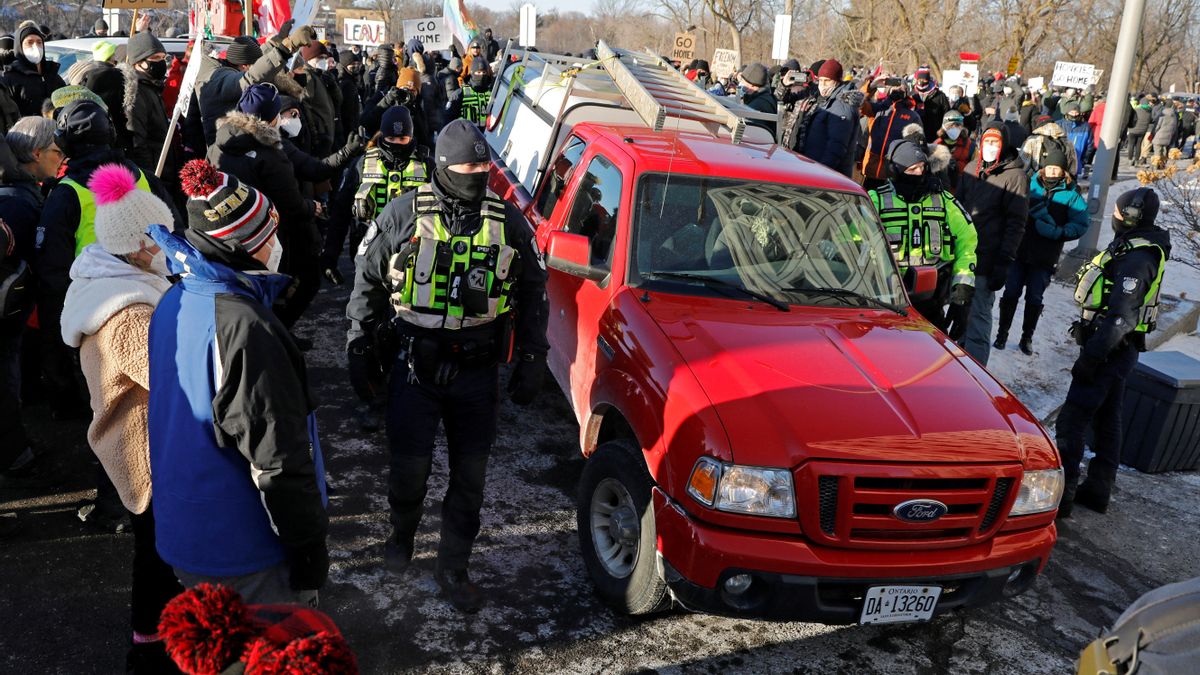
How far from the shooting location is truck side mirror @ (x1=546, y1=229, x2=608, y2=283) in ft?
15.2

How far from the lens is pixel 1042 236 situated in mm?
8906

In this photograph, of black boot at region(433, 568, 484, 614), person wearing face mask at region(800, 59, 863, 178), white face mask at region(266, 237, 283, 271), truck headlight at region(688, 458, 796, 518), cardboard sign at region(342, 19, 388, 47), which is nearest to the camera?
white face mask at region(266, 237, 283, 271)

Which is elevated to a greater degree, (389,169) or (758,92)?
(758,92)

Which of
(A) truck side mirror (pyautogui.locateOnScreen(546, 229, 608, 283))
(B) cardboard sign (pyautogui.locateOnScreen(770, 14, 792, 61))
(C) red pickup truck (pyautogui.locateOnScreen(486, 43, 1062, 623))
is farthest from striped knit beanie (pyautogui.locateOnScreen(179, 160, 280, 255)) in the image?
(B) cardboard sign (pyautogui.locateOnScreen(770, 14, 792, 61))

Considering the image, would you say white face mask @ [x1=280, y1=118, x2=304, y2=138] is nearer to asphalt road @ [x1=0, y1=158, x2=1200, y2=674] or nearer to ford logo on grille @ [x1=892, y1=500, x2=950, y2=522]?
asphalt road @ [x1=0, y1=158, x2=1200, y2=674]

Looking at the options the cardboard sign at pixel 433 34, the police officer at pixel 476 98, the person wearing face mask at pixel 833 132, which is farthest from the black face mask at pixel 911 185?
the cardboard sign at pixel 433 34

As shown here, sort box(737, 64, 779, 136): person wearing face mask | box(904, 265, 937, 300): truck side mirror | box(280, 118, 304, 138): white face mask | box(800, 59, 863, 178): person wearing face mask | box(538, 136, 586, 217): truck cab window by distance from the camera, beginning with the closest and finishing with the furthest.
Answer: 1. box(904, 265, 937, 300): truck side mirror
2. box(538, 136, 586, 217): truck cab window
3. box(280, 118, 304, 138): white face mask
4. box(800, 59, 863, 178): person wearing face mask
5. box(737, 64, 779, 136): person wearing face mask

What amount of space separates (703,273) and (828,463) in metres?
1.49

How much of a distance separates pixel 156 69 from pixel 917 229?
645 centimetres

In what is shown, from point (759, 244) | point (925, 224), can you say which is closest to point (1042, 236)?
point (925, 224)

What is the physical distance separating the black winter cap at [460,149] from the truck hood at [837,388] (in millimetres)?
1103

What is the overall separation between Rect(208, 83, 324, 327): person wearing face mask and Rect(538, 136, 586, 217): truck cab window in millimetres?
1785

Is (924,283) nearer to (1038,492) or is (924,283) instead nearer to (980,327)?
(1038,492)

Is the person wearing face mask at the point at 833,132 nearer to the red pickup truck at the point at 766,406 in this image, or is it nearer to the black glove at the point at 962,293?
the black glove at the point at 962,293
